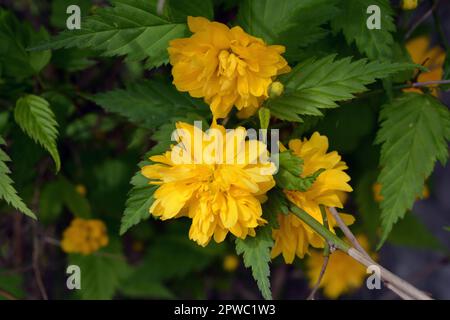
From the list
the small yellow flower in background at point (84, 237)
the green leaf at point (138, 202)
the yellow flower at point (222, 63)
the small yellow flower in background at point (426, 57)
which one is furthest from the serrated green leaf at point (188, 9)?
the small yellow flower in background at point (84, 237)

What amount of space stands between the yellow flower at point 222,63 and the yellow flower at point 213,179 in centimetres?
10

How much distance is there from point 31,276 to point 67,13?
121cm

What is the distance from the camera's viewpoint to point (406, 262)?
99.3 inches

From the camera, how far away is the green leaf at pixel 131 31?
114cm

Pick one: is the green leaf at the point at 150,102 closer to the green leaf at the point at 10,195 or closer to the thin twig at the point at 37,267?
the green leaf at the point at 10,195

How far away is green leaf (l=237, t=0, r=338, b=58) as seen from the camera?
118 cm

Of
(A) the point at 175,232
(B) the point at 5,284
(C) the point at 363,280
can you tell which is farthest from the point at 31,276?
(C) the point at 363,280

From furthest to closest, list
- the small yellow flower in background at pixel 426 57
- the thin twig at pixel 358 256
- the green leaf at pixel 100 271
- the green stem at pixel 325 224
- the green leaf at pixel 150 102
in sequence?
the green leaf at pixel 100 271 < the small yellow flower in background at pixel 426 57 < the green leaf at pixel 150 102 < the green stem at pixel 325 224 < the thin twig at pixel 358 256

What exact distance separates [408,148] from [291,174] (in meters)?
0.37

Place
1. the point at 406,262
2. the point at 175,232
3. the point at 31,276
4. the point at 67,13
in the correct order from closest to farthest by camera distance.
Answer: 1. the point at 67,13
2. the point at 175,232
3. the point at 31,276
4. the point at 406,262

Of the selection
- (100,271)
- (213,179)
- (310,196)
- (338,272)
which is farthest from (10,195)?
(338,272)

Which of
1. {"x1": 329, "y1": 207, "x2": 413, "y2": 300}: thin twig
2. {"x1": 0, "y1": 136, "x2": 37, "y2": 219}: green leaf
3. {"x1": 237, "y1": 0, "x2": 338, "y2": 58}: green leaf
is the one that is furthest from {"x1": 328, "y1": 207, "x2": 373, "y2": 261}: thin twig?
{"x1": 0, "y1": 136, "x2": 37, "y2": 219}: green leaf
